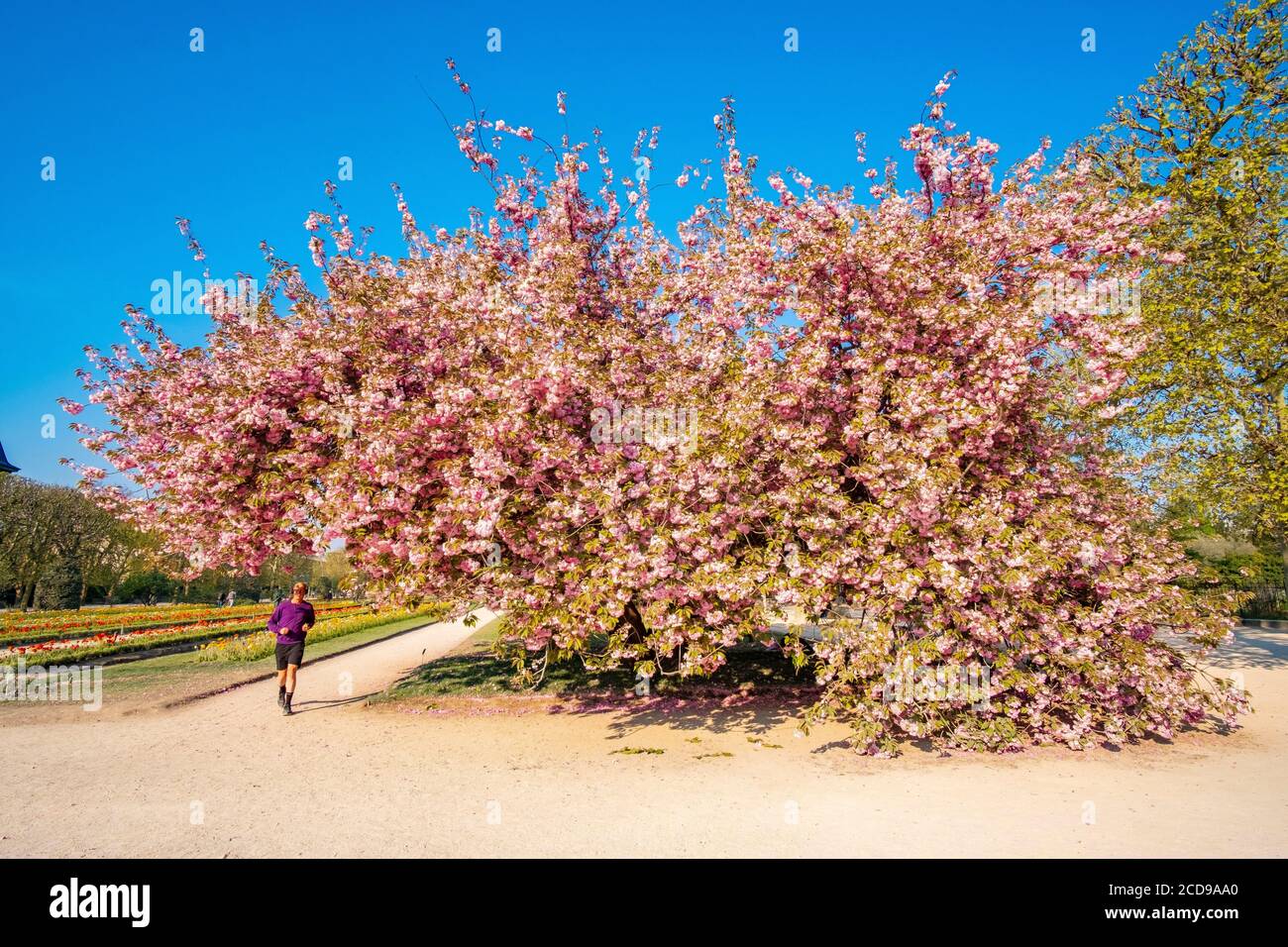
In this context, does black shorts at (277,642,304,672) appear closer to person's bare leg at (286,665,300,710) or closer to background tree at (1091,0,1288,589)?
person's bare leg at (286,665,300,710)

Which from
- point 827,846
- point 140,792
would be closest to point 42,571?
point 140,792

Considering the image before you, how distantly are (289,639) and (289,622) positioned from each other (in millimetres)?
304

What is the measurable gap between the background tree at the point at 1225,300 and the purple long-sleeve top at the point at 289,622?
1766 cm

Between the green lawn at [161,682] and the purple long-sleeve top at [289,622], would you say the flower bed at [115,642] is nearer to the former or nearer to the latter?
the green lawn at [161,682]

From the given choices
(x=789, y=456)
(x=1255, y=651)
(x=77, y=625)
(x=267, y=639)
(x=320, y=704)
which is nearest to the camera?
(x=789, y=456)

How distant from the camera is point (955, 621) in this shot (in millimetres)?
8422

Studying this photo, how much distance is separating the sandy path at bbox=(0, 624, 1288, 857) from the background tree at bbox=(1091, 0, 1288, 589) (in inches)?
272

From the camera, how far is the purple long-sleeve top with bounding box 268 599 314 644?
11.8 meters

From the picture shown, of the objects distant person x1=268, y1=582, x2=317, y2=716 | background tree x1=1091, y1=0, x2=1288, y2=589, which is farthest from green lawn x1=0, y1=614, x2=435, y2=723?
background tree x1=1091, y1=0, x2=1288, y2=589

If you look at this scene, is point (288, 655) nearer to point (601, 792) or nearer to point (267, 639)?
point (601, 792)

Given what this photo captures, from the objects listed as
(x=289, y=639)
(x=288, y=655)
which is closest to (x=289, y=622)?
(x=289, y=639)

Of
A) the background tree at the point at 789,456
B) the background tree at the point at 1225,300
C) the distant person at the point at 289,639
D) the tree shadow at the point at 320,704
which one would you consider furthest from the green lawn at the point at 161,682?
the background tree at the point at 1225,300

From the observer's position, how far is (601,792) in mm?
7012

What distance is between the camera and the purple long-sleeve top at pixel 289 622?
11.8m
